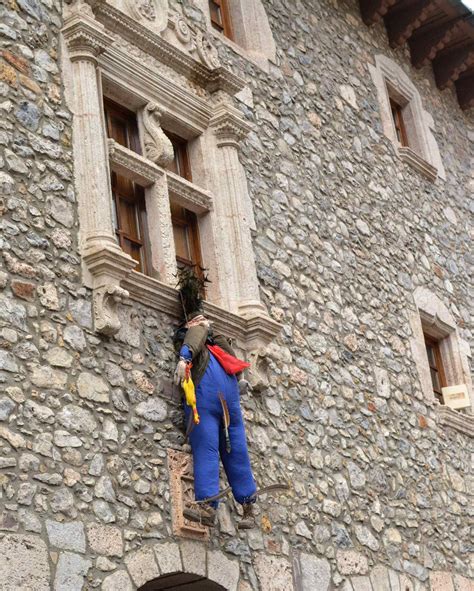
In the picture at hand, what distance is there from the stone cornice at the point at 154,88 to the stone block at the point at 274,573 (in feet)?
10.3

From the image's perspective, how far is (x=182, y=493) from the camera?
6.70m

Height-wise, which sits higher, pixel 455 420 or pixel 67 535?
pixel 455 420

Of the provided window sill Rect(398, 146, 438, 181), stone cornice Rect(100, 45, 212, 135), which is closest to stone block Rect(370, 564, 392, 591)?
stone cornice Rect(100, 45, 212, 135)

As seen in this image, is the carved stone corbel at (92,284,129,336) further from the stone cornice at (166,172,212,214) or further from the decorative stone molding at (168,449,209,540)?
the stone cornice at (166,172,212,214)

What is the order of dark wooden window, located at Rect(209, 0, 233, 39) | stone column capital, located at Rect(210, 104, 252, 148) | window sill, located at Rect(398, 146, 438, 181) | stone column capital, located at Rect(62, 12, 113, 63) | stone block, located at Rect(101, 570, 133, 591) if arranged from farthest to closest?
→ window sill, located at Rect(398, 146, 438, 181) < dark wooden window, located at Rect(209, 0, 233, 39) < stone column capital, located at Rect(210, 104, 252, 148) < stone column capital, located at Rect(62, 12, 113, 63) < stone block, located at Rect(101, 570, 133, 591)

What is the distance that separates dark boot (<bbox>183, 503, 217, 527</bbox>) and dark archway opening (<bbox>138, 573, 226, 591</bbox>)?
0.32 meters

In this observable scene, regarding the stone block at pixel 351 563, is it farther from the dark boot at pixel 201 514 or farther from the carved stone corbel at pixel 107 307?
the carved stone corbel at pixel 107 307

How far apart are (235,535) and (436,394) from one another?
4.00m

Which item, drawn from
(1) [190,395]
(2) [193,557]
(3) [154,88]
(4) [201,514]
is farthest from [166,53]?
(2) [193,557]

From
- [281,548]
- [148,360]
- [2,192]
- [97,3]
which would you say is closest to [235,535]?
[281,548]

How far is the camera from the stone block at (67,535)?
581 cm

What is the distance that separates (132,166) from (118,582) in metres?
2.81

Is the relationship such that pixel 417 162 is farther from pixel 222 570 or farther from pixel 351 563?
pixel 222 570

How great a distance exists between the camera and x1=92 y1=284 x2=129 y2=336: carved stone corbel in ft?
21.6
